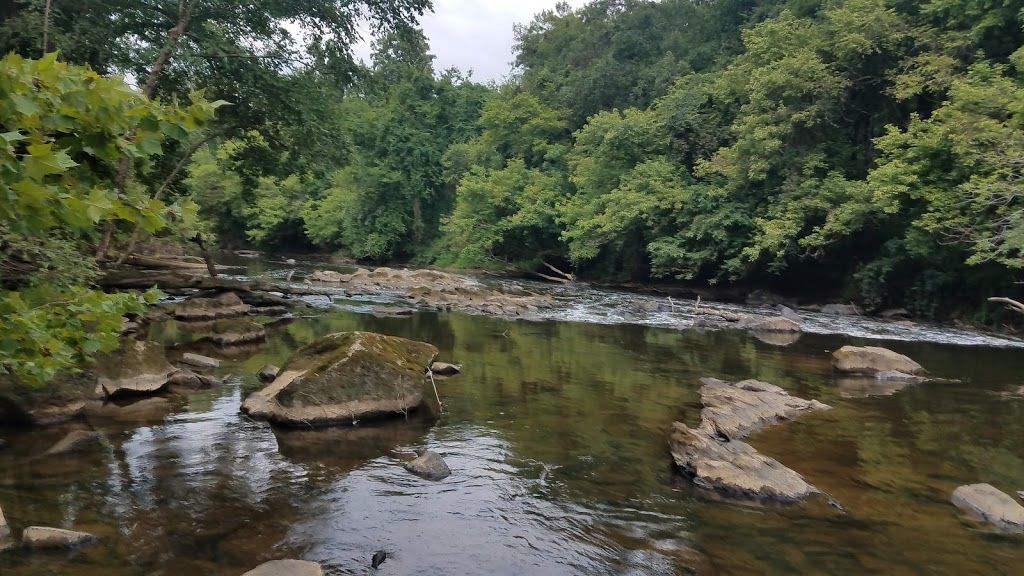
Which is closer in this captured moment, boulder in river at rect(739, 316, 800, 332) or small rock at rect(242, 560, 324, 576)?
small rock at rect(242, 560, 324, 576)

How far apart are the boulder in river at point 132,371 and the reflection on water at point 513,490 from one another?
54 centimetres

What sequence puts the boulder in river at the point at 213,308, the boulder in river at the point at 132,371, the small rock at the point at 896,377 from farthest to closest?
the boulder in river at the point at 213,308, the small rock at the point at 896,377, the boulder in river at the point at 132,371

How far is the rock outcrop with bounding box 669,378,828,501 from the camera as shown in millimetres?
6688

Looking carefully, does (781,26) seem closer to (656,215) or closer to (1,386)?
(656,215)

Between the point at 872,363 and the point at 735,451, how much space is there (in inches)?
313

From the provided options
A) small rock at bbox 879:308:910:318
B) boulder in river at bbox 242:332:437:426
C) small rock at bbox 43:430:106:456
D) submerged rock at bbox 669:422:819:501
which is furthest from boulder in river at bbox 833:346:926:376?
small rock at bbox 43:430:106:456

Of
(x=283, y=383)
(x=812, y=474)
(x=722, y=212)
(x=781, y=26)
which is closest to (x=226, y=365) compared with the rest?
(x=283, y=383)

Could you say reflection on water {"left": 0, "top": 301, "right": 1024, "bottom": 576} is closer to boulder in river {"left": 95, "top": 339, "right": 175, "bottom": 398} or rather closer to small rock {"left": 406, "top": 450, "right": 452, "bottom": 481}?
small rock {"left": 406, "top": 450, "right": 452, "bottom": 481}

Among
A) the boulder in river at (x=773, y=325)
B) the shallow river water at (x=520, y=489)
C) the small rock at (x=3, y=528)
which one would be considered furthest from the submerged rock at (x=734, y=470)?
the boulder in river at (x=773, y=325)

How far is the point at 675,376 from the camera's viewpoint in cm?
1270

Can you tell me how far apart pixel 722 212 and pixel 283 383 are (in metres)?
24.7

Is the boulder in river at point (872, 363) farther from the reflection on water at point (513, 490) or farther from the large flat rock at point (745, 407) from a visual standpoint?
the large flat rock at point (745, 407)

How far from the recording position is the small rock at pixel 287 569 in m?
4.47

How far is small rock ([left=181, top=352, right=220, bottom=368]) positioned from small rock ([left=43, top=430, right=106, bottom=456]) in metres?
3.99
